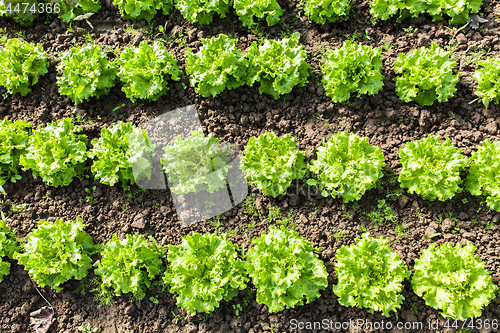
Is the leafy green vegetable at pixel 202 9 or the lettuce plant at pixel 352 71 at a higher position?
the leafy green vegetable at pixel 202 9

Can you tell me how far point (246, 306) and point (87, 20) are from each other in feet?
19.1

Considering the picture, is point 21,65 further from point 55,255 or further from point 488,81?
point 488,81

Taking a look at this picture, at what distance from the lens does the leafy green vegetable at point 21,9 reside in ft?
21.3

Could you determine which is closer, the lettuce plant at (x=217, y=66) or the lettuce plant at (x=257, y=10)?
the lettuce plant at (x=217, y=66)

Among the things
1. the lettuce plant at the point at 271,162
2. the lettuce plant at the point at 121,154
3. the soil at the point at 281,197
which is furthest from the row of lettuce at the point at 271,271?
the lettuce plant at the point at 121,154

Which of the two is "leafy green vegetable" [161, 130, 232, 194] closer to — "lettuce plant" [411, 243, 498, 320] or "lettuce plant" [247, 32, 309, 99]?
"lettuce plant" [247, 32, 309, 99]

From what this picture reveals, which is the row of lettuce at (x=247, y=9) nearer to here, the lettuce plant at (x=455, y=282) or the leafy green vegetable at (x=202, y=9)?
the leafy green vegetable at (x=202, y=9)

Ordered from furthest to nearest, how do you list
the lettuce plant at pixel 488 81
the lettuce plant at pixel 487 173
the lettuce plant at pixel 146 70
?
the lettuce plant at pixel 146 70 → the lettuce plant at pixel 488 81 → the lettuce plant at pixel 487 173

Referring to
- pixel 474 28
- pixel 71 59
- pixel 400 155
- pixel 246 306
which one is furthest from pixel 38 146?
pixel 474 28

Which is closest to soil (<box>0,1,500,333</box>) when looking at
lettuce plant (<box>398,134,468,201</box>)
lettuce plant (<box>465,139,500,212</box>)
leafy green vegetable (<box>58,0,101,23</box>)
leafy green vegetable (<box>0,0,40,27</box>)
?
lettuce plant (<box>465,139,500,212</box>)

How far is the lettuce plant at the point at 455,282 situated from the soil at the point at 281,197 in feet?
1.01

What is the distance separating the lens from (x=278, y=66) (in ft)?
18.2

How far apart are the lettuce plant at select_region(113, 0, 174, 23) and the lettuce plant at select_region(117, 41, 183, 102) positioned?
78cm

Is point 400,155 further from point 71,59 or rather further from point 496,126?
point 71,59
